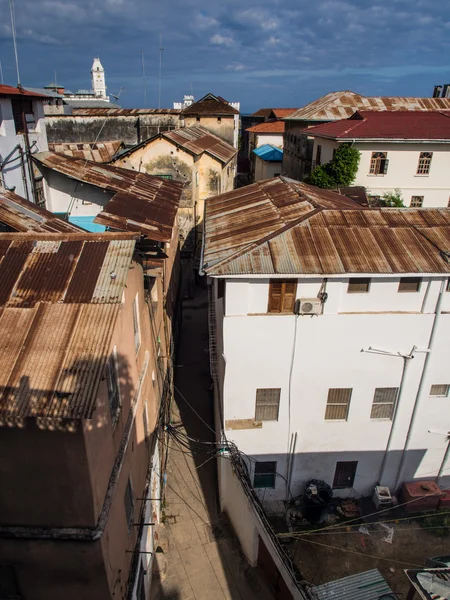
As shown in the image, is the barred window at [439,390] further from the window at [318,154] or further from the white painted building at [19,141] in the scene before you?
the window at [318,154]

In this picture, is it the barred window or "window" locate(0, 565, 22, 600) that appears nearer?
"window" locate(0, 565, 22, 600)

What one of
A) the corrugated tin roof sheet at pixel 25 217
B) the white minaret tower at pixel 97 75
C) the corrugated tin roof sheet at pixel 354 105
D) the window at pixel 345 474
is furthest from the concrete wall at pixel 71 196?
the white minaret tower at pixel 97 75

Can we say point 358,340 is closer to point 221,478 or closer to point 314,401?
point 314,401

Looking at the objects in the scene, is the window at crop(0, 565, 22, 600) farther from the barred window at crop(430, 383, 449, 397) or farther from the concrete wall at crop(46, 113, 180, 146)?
the concrete wall at crop(46, 113, 180, 146)

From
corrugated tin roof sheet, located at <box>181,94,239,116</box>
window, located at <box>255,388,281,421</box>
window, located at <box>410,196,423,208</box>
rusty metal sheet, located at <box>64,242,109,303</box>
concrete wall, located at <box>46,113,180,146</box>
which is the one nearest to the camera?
rusty metal sheet, located at <box>64,242,109,303</box>

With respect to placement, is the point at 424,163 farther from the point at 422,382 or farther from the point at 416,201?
the point at 422,382

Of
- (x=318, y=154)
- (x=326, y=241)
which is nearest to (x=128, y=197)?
(x=326, y=241)

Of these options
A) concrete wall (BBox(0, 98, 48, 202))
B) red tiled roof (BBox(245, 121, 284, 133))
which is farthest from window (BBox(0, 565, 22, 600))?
red tiled roof (BBox(245, 121, 284, 133))
